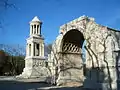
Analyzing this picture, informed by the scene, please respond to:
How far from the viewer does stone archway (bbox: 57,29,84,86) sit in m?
18.1

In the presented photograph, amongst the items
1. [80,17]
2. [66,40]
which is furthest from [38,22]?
[80,17]

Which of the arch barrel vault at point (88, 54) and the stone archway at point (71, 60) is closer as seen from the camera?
the arch barrel vault at point (88, 54)

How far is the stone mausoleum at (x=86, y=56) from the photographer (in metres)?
13.0

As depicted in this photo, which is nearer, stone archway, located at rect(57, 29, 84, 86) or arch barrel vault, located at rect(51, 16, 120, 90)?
arch barrel vault, located at rect(51, 16, 120, 90)

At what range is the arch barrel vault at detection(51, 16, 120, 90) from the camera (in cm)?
1303

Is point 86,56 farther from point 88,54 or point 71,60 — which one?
point 71,60

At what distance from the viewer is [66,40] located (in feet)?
60.5

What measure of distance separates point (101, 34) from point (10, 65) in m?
34.4

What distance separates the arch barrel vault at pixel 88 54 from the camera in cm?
1303

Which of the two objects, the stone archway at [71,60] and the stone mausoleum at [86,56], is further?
the stone archway at [71,60]

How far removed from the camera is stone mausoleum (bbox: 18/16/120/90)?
513 inches

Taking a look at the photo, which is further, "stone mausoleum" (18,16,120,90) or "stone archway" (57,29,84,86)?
"stone archway" (57,29,84,86)

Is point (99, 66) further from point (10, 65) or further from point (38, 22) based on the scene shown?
point (10, 65)

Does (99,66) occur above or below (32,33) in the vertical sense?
below
